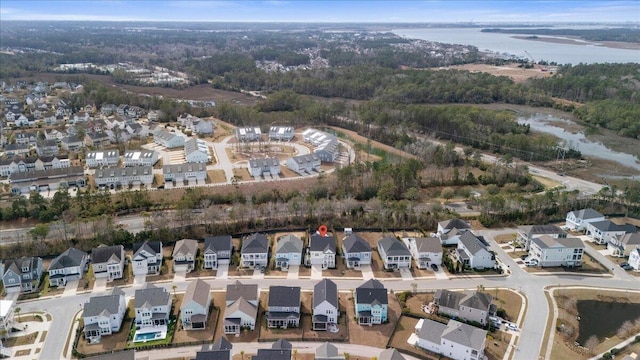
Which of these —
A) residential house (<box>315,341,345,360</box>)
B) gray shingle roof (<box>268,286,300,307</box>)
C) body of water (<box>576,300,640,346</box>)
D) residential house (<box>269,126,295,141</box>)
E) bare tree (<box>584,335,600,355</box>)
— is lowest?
body of water (<box>576,300,640,346</box>)

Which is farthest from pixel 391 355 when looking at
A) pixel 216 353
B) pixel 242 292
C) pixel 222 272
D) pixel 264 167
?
pixel 264 167

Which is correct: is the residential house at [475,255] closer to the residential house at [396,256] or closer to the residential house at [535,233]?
the residential house at [396,256]

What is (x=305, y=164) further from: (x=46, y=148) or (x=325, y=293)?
(x=46, y=148)

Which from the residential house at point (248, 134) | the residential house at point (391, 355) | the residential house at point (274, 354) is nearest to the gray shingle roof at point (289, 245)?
the residential house at point (274, 354)

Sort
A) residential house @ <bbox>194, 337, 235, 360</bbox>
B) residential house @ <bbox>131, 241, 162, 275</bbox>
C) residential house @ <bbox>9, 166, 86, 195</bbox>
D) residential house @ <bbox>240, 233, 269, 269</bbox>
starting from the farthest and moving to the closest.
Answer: residential house @ <bbox>9, 166, 86, 195</bbox>, residential house @ <bbox>240, 233, 269, 269</bbox>, residential house @ <bbox>131, 241, 162, 275</bbox>, residential house @ <bbox>194, 337, 235, 360</bbox>

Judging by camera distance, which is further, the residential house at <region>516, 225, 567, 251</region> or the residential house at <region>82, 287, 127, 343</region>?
the residential house at <region>516, 225, 567, 251</region>

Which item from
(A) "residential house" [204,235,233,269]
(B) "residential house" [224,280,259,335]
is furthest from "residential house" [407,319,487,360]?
(A) "residential house" [204,235,233,269]

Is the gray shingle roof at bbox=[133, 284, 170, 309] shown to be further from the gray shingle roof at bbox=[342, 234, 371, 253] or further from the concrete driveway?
the gray shingle roof at bbox=[342, 234, 371, 253]
